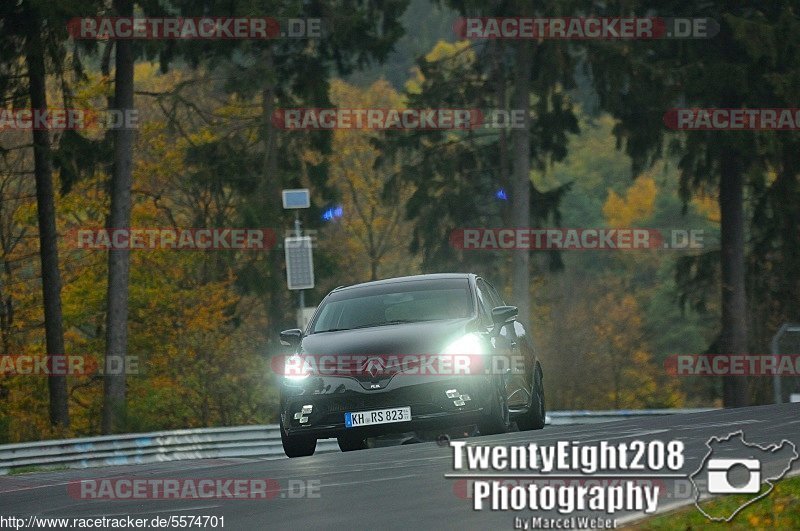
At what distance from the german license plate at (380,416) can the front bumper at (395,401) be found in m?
0.04

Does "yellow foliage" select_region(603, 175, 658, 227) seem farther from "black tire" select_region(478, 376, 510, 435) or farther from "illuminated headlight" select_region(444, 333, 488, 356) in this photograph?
"illuminated headlight" select_region(444, 333, 488, 356)

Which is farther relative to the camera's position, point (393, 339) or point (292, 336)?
point (292, 336)

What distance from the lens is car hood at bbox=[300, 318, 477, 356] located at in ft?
52.9

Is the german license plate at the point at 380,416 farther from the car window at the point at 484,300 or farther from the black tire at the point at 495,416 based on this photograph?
the car window at the point at 484,300

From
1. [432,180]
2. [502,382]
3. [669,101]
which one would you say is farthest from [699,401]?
[502,382]

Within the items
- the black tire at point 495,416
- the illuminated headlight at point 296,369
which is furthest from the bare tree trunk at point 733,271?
the illuminated headlight at point 296,369

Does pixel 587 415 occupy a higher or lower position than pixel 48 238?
lower

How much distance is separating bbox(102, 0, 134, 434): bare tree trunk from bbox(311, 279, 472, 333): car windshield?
56.0ft

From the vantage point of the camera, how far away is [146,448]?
25922 millimetres

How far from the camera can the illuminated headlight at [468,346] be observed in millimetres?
16281

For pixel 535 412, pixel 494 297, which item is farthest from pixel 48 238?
pixel 535 412

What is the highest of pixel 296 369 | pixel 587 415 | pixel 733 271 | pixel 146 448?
pixel 296 369

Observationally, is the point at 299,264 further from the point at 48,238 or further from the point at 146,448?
the point at 48,238

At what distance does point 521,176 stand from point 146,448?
55.7 feet
